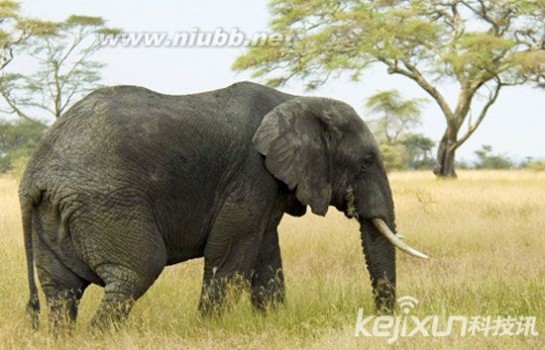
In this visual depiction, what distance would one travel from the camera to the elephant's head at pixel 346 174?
19.2ft

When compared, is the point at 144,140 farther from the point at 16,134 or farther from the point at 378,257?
the point at 16,134

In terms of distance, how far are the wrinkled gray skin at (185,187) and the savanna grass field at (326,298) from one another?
9.0 inches

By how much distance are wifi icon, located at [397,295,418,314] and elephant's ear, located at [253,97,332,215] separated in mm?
948

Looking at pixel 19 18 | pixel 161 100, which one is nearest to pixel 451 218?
pixel 161 100

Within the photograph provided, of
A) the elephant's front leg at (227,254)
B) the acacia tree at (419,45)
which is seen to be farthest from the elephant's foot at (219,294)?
the acacia tree at (419,45)

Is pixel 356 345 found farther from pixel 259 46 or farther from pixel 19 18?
pixel 19 18

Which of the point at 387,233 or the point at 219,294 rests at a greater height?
the point at 387,233

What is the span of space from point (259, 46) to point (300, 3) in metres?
2.05

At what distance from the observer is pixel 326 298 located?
607cm

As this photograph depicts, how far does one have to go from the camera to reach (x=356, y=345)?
4785mm

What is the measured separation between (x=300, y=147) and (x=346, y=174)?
0.51 m

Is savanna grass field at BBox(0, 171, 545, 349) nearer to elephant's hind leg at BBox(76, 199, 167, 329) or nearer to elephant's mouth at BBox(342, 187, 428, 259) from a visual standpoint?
elephant's hind leg at BBox(76, 199, 167, 329)

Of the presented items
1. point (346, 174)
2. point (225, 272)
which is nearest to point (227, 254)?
point (225, 272)

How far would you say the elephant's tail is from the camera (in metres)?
5.48
